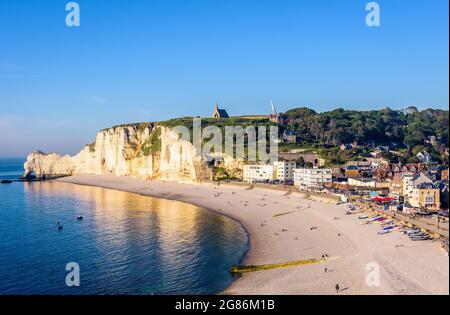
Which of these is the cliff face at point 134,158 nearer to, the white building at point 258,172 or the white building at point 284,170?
the white building at point 258,172

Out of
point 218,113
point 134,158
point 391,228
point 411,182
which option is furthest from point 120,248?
point 218,113

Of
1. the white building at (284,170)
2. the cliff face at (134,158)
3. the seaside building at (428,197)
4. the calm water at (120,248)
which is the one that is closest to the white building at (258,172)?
the white building at (284,170)

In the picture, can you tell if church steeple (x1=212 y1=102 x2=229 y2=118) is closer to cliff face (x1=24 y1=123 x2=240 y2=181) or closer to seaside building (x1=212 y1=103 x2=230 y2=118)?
seaside building (x1=212 y1=103 x2=230 y2=118)

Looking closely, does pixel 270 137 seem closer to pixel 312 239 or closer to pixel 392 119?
pixel 392 119

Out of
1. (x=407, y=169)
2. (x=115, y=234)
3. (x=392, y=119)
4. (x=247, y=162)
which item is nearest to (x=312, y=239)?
(x=115, y=234)

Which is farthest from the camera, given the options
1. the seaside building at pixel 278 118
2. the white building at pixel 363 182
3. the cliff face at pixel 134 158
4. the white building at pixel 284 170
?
the seaside building at pixel 278 118

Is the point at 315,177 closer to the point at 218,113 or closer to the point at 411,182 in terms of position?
the point at 411,182
